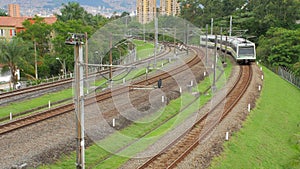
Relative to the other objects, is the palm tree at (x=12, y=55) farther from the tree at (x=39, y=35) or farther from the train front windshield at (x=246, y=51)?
the train front windshield at (x=246, y=51)

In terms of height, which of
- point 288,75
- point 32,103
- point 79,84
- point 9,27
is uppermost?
point 9,27

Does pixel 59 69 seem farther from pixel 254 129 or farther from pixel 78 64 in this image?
pixel 78 64

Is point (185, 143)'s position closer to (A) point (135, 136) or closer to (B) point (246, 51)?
(A) point (135, 136)

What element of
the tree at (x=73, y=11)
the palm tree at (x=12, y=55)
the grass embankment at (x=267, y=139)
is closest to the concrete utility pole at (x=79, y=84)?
the grass embankment at (x=267, y=139)

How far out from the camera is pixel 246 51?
39.2 m

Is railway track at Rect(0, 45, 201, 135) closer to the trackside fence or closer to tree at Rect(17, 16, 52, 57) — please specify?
the trackside fence

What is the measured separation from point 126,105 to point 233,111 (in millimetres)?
6603

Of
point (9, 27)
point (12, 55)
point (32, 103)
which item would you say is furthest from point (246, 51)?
point (9, 27)

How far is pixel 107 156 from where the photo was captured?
49.5 ft

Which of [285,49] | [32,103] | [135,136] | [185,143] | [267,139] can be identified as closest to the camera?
[185,143]

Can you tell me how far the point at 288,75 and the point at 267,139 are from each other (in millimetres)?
23307

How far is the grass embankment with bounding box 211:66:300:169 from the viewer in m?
15.5

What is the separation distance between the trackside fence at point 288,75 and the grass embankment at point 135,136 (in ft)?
54.0

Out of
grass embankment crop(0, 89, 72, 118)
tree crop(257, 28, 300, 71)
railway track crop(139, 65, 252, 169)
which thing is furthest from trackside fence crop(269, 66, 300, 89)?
grass embankment crop(0, 89, 72, 118)
